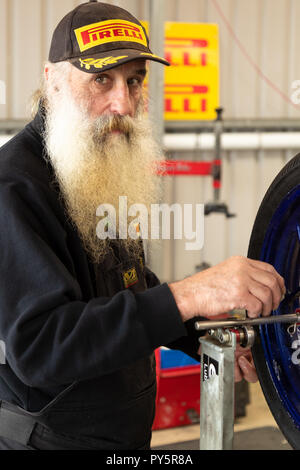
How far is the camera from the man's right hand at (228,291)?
32.0 inches

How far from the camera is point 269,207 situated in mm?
1033

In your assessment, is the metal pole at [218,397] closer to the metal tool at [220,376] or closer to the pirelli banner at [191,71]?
the metal tool at [220,376]

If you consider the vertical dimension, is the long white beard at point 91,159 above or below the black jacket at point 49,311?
above

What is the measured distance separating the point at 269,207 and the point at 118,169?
37 cm

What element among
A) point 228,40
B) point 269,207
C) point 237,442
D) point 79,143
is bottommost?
point 237,442

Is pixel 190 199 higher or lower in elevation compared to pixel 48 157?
lower

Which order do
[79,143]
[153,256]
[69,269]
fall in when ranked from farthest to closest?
1. [153,256]
2. [79,143]
3. [69,269]

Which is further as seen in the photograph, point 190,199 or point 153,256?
point 190,199

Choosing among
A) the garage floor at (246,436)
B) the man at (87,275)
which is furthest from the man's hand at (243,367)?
the garage floor at (246,436)

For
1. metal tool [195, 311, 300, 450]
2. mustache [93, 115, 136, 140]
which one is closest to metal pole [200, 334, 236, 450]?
metal tool [195, 311, 300, 450]

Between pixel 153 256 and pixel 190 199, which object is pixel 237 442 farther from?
pixel 190 199

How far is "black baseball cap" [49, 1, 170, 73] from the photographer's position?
105 cm
